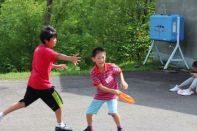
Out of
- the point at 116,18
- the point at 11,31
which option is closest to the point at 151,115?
the point at 116,18

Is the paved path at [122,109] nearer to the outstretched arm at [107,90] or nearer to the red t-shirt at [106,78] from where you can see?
the red t-shirt at [106,78]

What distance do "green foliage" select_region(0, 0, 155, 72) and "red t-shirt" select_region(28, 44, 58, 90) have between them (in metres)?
11.9

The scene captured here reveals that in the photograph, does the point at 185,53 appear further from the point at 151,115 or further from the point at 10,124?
the point at 10,124

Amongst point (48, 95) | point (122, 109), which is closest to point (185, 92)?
point (122, 109)

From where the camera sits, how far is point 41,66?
6805mm

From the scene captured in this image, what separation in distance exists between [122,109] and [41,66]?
8.07 feet

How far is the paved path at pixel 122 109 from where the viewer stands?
7.45 metres

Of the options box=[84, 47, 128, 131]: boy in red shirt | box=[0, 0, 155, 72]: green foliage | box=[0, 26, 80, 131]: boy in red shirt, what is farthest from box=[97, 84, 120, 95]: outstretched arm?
box=[0, 0, 155, 72]: green foliage

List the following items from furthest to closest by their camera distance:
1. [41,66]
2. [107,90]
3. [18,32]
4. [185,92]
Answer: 1. [18,32]
2. [185,92]
3. [41,66]
4. [107,90]

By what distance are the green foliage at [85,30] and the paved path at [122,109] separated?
6.96 meters

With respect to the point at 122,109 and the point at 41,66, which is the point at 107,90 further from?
the point at 122,109

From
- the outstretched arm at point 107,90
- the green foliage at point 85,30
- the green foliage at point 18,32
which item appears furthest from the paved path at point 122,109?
the green foliage at point 18,32

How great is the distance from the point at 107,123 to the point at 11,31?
12918mm

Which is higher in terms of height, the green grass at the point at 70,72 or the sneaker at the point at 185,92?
the sneaker at the point at 185,92
